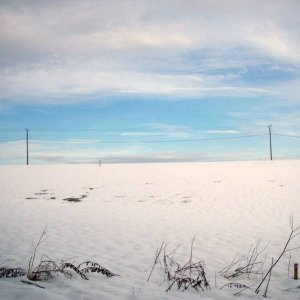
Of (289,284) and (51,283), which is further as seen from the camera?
(289,284)

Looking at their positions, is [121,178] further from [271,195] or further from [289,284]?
[289,284]

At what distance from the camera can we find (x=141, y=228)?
13070 millimetres

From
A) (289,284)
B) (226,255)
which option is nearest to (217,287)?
(289,284)

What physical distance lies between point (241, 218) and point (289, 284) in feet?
30.0

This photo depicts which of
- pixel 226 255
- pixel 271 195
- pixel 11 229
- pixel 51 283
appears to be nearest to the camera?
pixel 51 283

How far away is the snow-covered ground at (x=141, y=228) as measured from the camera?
5926 millimetres

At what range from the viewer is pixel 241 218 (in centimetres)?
1559

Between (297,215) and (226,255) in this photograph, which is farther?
(297,215)

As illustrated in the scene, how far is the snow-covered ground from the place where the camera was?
593 centimetres

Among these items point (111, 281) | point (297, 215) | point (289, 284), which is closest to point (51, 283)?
point (111, 281)

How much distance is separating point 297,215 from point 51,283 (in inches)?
539

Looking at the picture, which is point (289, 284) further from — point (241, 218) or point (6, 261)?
point (241, 218)

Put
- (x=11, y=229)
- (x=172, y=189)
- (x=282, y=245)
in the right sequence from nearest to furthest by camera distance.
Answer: (x=282, y=245)
(x=11, y=229)
(x=172, y=189)

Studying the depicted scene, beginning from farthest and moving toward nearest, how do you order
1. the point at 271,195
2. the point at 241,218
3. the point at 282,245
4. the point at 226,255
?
the point at 271,195 → the point at 241,218 → the point at 282,245 → the point at 226,255
